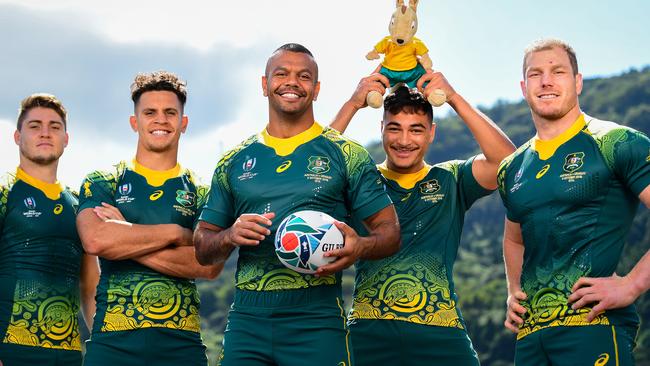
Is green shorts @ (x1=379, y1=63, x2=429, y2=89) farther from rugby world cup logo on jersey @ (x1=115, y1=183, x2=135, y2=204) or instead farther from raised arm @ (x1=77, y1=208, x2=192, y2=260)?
rugby world cup logo on jersey @ (x1=115, y1=183, x2=135, y2=204)

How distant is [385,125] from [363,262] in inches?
52.2

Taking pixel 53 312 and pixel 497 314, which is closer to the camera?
pixel 53 312

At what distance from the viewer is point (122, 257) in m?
7.91

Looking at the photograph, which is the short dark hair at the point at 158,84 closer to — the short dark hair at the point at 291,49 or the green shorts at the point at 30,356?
the short dark hair at the point at 291,49

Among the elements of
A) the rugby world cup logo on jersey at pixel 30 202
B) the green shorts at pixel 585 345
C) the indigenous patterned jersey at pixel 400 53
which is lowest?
the green shorts at pixel 585 345

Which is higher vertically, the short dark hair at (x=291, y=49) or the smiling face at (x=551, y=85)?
the short dark hair at (x=291, y=49)

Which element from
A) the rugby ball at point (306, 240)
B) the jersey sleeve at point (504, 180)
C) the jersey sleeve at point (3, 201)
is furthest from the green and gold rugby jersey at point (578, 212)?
the jersey sleeve at point (3, 201)

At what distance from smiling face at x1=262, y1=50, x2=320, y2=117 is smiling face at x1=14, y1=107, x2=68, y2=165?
289cm

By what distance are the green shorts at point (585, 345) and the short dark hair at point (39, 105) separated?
5503mm

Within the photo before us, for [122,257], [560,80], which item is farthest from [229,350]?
[560,80]

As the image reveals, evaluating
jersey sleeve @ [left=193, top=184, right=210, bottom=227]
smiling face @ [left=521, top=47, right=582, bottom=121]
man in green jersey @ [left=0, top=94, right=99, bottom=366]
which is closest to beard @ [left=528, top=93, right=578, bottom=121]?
smiling face @ [left=521, top=47, right=582, bottom=121]

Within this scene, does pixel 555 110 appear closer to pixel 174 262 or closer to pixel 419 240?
pixel 419 240

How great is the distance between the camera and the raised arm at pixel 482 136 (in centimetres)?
831

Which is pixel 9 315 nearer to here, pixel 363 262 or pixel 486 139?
pixel 363 262
